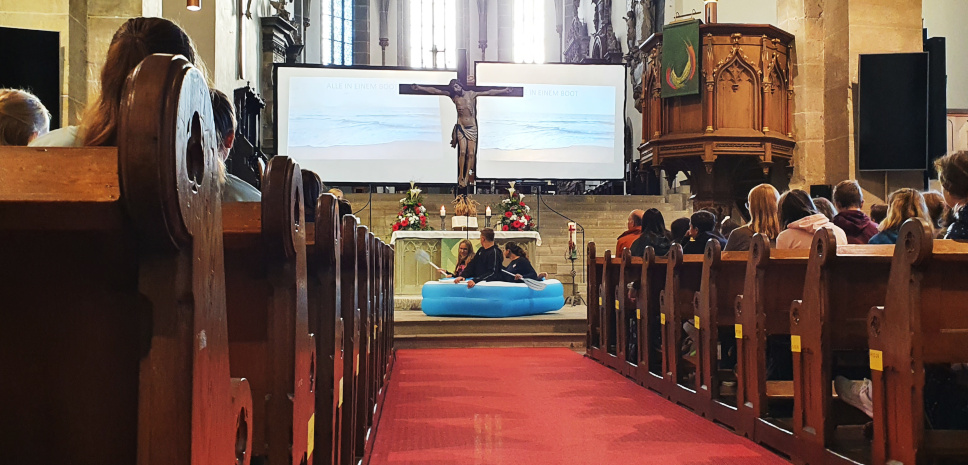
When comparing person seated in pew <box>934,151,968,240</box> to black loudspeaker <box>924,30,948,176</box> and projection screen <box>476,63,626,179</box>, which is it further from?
projection screen <box>476,63,626,179</box>

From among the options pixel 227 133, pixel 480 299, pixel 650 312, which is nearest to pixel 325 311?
pixel 227 133

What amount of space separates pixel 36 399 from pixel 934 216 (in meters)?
4.62

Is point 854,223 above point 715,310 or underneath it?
above

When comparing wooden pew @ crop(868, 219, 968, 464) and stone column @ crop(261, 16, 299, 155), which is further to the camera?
stone column @ crop(261, 16, 299, 155)

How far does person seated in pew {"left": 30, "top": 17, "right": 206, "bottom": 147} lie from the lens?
53.9 inches

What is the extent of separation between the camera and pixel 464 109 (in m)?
13.1

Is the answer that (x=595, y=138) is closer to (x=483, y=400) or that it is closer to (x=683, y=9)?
(x=683, y=9)

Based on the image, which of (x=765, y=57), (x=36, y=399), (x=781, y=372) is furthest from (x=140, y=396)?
(x=765, y=57)

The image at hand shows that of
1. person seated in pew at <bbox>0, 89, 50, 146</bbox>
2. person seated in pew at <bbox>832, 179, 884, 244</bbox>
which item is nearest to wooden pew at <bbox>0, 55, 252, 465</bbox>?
person seated in pew at <bbox>0, 89, 50, 146</bbox>

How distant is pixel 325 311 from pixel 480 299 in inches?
246

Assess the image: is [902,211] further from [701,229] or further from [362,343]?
[362,343]

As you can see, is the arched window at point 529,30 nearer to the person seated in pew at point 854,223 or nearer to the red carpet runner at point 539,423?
the red carpet runner at point 539,423

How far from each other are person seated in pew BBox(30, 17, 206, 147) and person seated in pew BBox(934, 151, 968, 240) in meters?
2.69

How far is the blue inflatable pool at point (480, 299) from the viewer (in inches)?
326
